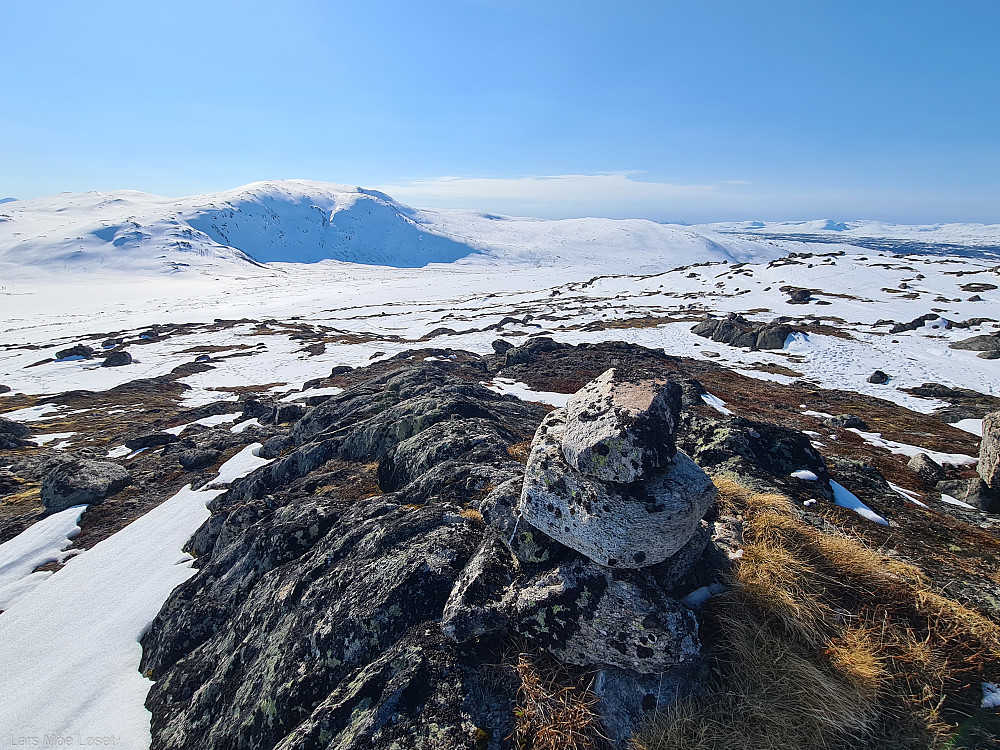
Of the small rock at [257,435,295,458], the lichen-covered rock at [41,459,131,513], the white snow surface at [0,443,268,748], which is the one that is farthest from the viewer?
the small rock at [257,435,295,458]

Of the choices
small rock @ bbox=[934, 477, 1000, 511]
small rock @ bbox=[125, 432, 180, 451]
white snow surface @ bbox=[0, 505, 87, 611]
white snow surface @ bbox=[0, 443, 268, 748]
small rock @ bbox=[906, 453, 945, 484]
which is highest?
small rock @ bbox=[934, 477, 1000, 511]

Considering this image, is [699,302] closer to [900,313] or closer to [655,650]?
[900,313]

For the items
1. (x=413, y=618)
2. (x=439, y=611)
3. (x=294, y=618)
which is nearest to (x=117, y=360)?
(x=294, y=618)

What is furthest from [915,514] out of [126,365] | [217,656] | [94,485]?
[126,365]

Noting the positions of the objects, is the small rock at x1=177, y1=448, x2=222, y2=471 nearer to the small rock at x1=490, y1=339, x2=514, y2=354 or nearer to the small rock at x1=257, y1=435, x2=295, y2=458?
the small rock at x1=257, y1=435, x2=295, y2=458

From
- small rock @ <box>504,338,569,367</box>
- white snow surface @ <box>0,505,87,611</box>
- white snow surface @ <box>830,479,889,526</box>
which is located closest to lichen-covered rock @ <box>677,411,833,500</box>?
white snow surface @ <box>830,479,889,526</box>

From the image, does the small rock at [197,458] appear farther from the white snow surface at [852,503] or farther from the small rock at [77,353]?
the small rock at [77,353]

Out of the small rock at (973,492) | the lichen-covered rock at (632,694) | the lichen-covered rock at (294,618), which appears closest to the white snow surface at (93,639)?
the lichen-covered rock at (294,618)
